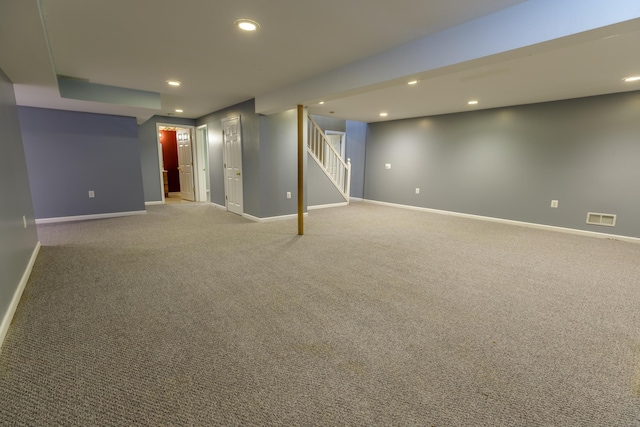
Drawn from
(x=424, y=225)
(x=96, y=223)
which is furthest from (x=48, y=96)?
(x=424, y=225)

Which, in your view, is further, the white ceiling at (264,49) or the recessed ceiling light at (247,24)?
the recessed ceiling light at (247,24)

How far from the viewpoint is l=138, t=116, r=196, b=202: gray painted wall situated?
23.3 ft

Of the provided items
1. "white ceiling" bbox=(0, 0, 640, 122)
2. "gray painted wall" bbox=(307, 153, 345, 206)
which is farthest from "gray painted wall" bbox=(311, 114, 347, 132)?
"white ceiling" bbox=(0, 0, 640, 122)

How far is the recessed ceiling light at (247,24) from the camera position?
7.68ft

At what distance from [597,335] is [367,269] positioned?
6.05 ft

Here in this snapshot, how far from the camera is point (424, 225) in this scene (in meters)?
5.41

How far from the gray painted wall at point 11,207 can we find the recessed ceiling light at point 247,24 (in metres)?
2.27

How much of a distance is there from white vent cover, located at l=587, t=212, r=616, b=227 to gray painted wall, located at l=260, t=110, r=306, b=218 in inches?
200

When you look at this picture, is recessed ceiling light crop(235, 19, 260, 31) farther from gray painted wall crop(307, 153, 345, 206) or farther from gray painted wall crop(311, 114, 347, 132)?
gray painted wall crop(311, 114, 347, 132)

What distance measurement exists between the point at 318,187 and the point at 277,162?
163cm

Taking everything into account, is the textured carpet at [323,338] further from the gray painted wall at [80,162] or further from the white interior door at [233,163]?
the white interior door at [233,163]

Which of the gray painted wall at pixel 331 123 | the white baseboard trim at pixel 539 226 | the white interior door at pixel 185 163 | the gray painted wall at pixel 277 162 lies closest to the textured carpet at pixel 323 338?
the white baseboard trim at pixel 539 226

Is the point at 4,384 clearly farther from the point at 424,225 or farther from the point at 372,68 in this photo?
the point at 424,225

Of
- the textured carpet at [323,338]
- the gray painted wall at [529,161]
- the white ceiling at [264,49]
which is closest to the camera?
the textured carpet at [323,338]
